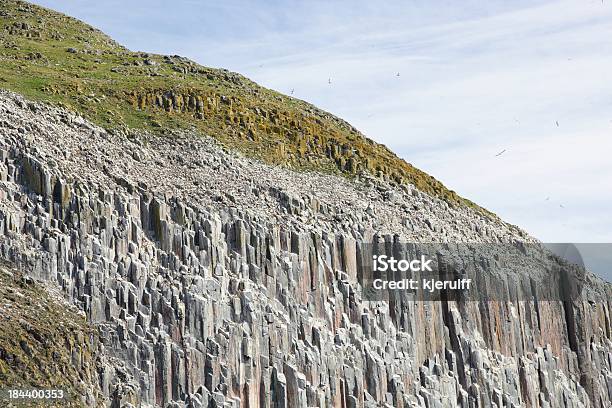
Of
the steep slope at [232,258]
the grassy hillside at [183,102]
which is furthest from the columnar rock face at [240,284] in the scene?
the grassy hillside at [183,102]

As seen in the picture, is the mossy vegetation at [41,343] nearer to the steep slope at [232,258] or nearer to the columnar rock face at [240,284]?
the steep slope at [232,258]

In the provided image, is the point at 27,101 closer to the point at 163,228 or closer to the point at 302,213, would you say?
the point at 163,228

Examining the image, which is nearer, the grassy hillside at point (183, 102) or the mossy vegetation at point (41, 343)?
the mossy vegetation at point (41, 343)

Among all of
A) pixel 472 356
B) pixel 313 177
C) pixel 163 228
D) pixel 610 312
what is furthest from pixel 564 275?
pixel 163 228

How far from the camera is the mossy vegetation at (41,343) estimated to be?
5597cm

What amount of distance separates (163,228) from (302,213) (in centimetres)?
1731

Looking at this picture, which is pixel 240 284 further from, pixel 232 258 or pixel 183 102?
pixel 183 102

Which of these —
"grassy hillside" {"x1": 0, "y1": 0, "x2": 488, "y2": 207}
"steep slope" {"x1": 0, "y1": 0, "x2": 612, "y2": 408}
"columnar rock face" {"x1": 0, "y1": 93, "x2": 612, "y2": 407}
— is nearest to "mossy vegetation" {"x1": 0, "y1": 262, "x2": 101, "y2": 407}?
"steep slope" {"x1": 0, "y1": 0, "x2": 612, "y2": 408}

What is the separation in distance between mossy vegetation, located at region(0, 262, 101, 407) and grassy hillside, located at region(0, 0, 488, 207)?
26428mm

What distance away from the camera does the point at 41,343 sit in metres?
58.3

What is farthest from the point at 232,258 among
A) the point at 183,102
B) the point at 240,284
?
the point at 183,102

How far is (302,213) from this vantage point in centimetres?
8856

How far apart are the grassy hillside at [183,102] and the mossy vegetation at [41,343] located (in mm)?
26428

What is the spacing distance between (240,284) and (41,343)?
66.8 feet
